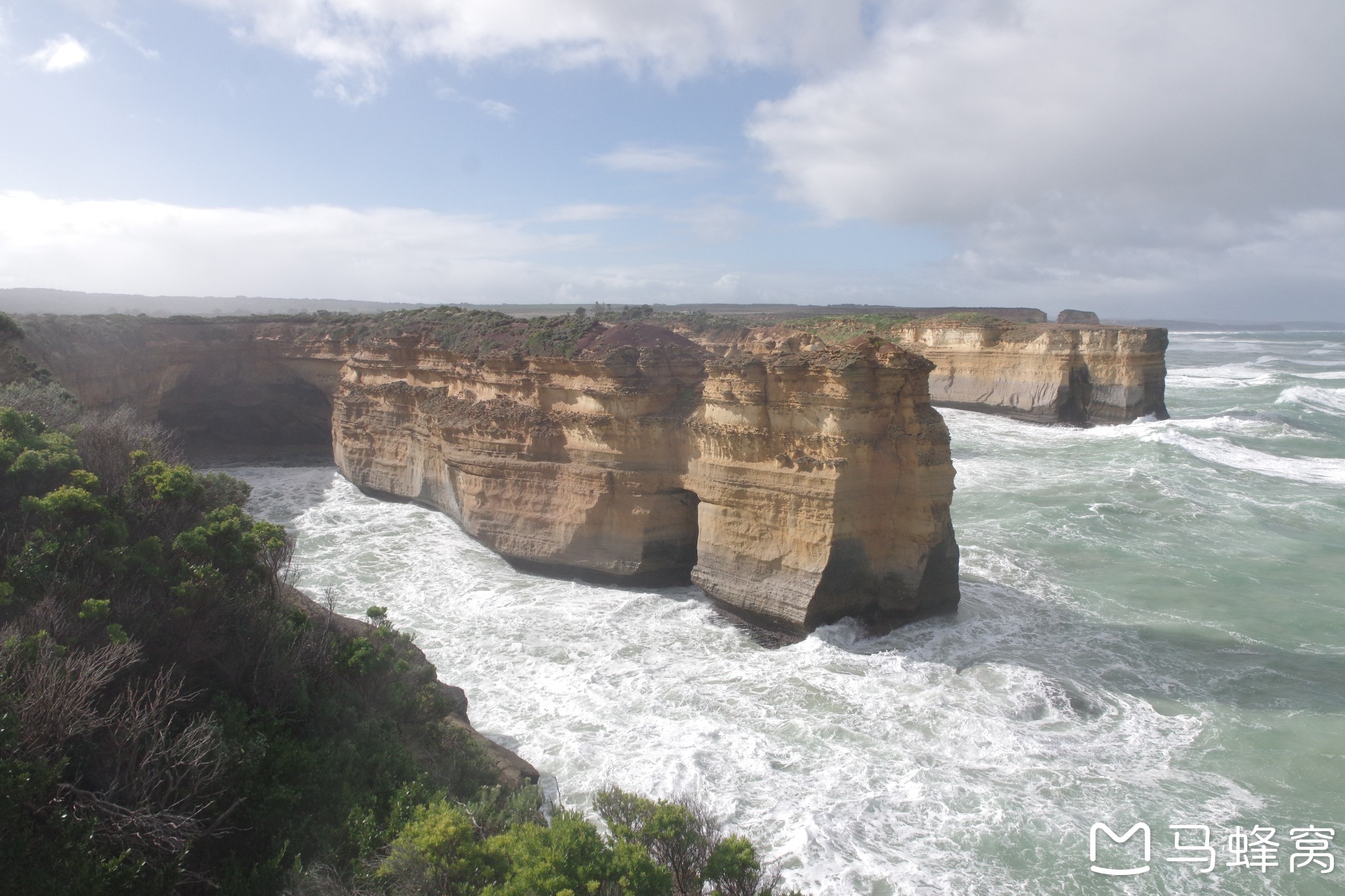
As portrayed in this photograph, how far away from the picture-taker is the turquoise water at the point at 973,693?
7.94m

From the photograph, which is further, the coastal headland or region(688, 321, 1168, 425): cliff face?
region(688, 321, 1168, 425): cliff face

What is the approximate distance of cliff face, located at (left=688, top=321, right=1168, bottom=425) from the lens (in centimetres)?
3481

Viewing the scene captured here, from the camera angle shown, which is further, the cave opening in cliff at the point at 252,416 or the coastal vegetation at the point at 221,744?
the cave opening in cliff at the point at 252,416

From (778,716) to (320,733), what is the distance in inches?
223

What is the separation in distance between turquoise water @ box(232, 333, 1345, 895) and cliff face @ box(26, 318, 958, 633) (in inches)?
28.6

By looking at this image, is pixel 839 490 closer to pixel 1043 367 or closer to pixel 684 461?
pixel 684 461

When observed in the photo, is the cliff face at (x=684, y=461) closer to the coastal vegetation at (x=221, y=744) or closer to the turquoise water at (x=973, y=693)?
the turquoise water at (x=973, y=693)

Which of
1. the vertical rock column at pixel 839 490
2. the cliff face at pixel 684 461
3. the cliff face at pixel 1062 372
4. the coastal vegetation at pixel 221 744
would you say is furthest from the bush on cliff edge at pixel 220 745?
the cliff face at pixel 1062 372

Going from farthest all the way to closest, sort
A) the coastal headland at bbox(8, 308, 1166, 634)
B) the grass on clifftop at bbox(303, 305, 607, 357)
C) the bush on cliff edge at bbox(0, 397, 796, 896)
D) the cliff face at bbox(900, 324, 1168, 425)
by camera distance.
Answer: the cliff face at bbox(900, 324, 1168, 425) < the grass on clifftop at bbox(303, 305, 607, 357) < the coastal headland at bbox(8, 308, 1166, 634) < the bush on cliff edge at bbox(0, 397, 796, 896)

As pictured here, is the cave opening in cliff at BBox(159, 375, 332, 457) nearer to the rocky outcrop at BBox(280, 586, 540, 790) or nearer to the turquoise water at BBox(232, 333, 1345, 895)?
the turquoise water at BBox(232, 333, 1345, 895)

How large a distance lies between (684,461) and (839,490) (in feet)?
10.7

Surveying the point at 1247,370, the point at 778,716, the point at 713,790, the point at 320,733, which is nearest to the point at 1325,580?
the point at 778,716

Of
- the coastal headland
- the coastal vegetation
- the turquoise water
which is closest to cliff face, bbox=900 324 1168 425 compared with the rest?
the turquoise water

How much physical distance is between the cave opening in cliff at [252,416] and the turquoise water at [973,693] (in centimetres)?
765
